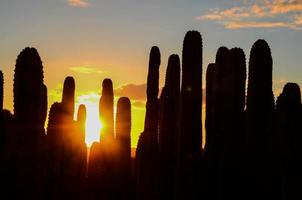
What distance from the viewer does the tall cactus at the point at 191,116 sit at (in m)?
13.7

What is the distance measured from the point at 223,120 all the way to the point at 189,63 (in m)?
1.82

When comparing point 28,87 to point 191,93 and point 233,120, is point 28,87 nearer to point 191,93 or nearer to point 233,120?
point 191,93

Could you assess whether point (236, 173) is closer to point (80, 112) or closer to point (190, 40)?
point (190, 40)

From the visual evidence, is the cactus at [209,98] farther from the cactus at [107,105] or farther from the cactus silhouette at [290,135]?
the cactus at [107,105]

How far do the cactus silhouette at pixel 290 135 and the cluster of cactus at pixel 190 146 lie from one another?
0.02 metres

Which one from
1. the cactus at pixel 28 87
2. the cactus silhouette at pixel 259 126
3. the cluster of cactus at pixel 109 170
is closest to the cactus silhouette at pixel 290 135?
the cactus silhouette at pixel 259 126

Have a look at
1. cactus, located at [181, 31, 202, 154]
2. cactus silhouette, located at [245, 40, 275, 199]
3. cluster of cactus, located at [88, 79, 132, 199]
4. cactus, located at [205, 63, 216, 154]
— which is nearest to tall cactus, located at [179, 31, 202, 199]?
cactus, located at [181, 31, 202, 154]

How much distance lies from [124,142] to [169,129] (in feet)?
5.41

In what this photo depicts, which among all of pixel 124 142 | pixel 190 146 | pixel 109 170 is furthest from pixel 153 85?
pixel 190 146

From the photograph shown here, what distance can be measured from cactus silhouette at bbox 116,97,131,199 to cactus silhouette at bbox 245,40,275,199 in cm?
373

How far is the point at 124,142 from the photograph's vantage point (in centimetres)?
1750

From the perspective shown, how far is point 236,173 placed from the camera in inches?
512

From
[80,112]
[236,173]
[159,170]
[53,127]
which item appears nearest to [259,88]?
[236,173]

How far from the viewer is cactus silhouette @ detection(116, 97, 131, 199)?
1567 cm
